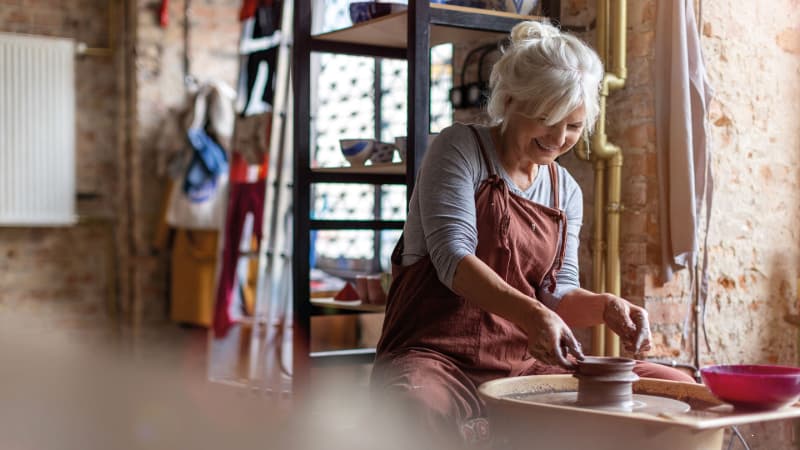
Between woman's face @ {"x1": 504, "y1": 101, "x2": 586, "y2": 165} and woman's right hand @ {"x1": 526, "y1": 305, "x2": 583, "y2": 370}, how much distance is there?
0.50 m

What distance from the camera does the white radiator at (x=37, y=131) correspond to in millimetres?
6051

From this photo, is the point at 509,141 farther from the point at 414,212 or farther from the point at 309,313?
the point at 309,313

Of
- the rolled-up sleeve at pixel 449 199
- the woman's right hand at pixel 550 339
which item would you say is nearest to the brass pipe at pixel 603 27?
the rolled-up sleeve at pixel 449 199

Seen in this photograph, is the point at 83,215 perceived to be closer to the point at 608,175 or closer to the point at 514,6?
the point at 514,6

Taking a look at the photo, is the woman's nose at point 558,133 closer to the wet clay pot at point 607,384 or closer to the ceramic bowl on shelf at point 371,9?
the wet clay pot at point 607,384

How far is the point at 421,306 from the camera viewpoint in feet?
7.25

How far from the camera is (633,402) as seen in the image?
1855 millimetres

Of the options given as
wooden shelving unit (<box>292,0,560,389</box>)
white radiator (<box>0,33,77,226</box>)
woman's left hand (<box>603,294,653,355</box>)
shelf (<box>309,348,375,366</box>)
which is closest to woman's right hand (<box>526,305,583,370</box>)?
woman's left hand (<box>603,294,653,355</box>)

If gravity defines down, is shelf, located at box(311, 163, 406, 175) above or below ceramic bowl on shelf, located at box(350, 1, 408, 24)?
below

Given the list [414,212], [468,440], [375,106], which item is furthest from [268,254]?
[468,440]

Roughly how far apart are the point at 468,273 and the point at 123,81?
484cm

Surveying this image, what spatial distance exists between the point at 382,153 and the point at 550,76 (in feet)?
3.47

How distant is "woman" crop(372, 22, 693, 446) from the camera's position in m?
2.09

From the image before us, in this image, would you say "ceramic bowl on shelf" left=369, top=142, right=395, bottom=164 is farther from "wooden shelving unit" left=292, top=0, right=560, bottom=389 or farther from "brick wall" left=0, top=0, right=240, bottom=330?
"brick wall" left=0, top=0, right=240, bottom=330
